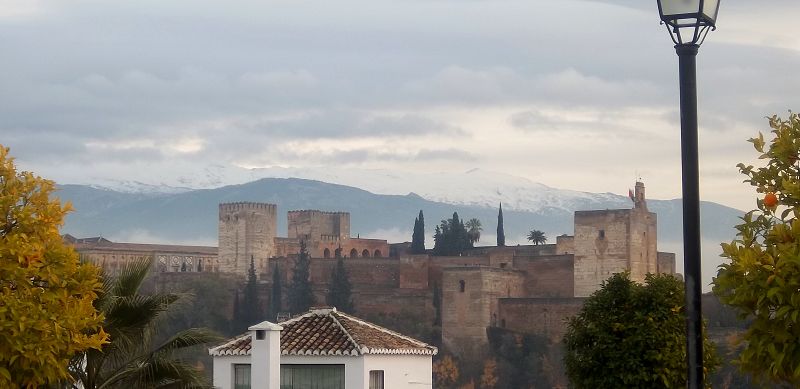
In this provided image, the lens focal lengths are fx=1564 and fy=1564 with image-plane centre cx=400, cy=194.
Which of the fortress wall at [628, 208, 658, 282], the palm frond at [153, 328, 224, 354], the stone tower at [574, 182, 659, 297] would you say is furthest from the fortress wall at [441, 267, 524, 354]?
the palm frond at [153, 328, 224, 354]

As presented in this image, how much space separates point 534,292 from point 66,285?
3711 inches

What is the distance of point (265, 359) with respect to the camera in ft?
81.2

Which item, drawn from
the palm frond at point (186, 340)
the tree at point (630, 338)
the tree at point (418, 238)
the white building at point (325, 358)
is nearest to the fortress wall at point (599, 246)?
the tree at point (418, 238)

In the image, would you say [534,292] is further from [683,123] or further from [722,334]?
[683,123]

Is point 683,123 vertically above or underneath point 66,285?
above

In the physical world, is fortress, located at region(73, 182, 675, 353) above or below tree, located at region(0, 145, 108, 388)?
above

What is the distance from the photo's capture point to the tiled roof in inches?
1056

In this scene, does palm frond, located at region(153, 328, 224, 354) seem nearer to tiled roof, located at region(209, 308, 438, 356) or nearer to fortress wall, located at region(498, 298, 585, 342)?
tiled roof, located at region(209, 308, 438, 356)

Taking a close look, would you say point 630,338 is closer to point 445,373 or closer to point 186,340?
point 186,340

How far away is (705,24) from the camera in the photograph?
31.5 ft

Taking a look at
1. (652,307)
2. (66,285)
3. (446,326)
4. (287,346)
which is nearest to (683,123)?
(66,285)

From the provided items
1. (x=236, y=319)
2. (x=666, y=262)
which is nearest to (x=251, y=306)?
(x=236, y=319)

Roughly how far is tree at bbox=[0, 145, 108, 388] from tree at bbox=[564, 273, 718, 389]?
8463 mm

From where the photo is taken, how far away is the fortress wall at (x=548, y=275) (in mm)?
104688
